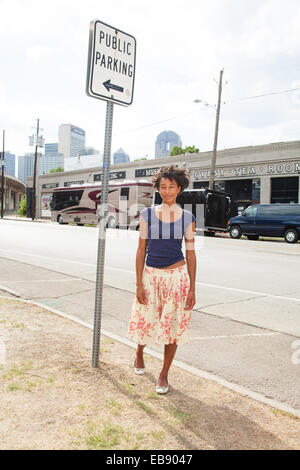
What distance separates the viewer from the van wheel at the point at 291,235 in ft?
66.1

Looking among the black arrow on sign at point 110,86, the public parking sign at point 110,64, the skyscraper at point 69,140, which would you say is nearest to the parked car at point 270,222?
the public parking sign at point 110,64

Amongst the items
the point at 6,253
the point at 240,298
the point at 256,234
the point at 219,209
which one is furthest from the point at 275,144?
the point at 240,298

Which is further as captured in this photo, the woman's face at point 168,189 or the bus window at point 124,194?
the bus window at point 124,194

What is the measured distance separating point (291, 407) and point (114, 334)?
2.33 meters

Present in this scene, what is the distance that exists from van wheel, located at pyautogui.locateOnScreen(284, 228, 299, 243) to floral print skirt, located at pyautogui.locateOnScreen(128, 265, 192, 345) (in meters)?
18.2

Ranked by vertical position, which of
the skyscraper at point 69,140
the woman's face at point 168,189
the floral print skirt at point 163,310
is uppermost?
the skyscraper at point 69,140

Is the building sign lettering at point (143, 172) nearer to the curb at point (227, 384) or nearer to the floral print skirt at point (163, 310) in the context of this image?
the curb at point (227, 384)

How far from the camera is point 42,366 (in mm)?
3652

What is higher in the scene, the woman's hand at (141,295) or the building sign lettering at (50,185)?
the building sign lettering at (50,185)

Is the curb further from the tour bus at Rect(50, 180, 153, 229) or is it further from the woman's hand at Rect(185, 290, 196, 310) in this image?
the tour bus at Rect(50, 180, 153, 229)

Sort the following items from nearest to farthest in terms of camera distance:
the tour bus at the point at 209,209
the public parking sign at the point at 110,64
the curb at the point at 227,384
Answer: the curb at the point at 227,384, the public parking sign at the point at 110,64, the tour bus at the point at 209,209

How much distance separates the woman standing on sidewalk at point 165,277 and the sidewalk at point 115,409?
0.31m

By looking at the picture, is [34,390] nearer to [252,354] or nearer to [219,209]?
[252,354]

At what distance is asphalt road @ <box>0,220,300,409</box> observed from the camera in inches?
160
